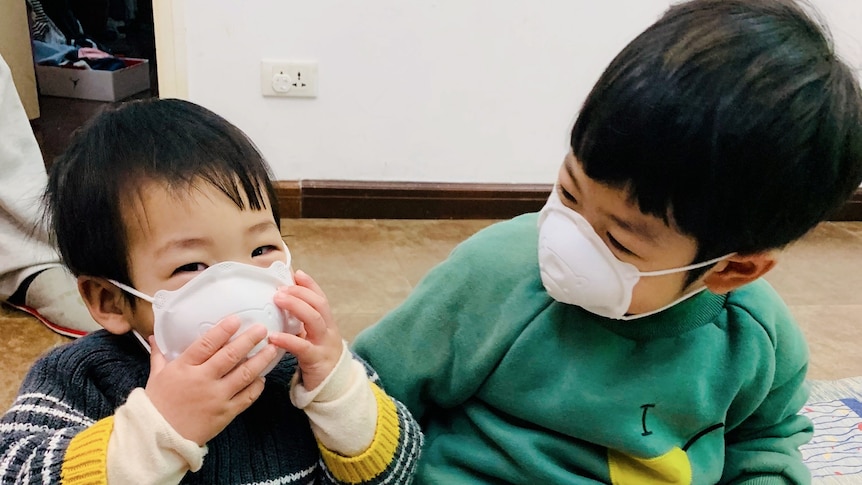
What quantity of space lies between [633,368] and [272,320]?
325mm

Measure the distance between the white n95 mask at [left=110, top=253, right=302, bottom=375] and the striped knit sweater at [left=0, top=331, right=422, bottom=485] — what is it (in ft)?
0.26

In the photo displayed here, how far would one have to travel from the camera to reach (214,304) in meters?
0.58

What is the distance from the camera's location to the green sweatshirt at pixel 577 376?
688 mm

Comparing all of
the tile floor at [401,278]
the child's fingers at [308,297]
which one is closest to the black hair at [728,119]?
the child's fingers at [308,297]

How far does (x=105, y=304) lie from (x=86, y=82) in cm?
238

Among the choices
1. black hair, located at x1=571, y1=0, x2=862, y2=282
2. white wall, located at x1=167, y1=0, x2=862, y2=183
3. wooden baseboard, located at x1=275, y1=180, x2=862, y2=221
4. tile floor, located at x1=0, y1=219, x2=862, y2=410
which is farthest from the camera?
wooden baseboard, located at x1=275, y1=180, x2=862, y2=221

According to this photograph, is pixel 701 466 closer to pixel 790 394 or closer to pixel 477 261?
pixel 790 394

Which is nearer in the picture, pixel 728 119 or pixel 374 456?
pixel 728 119

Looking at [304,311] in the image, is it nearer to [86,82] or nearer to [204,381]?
[204,381]

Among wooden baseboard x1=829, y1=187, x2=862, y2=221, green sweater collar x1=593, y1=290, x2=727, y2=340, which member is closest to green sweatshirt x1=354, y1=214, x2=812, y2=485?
green sweater collar x1=593, y1=290, x2=727, y2=340

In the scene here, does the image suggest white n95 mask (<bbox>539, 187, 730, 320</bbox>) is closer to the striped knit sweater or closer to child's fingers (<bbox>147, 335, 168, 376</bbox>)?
the striped knit sweater

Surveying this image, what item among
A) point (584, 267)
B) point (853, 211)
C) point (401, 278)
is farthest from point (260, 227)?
point (853, 211)

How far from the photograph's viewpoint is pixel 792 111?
55 cm

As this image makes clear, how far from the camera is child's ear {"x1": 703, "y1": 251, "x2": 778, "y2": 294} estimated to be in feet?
2.09
